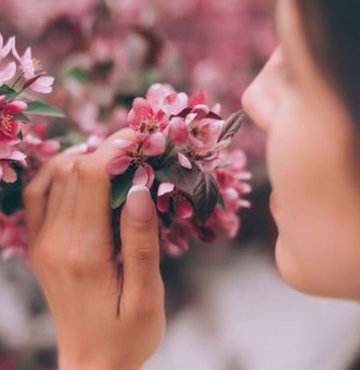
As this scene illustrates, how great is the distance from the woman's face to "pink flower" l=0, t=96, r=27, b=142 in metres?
0.27

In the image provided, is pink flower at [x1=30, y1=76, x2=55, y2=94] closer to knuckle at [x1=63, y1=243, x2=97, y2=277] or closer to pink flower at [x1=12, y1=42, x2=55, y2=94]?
pink flower at [x1=12, y1=42, x2=55, y2=94]

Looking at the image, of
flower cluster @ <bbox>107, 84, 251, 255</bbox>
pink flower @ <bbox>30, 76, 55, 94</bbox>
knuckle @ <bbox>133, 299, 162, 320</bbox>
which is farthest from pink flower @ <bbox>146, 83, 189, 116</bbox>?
knuckle @ <bbox>133, 299, 162, 320</bbox>

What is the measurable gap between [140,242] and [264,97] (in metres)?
0.23

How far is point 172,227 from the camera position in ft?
3.69

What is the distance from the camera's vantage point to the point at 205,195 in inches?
38.9

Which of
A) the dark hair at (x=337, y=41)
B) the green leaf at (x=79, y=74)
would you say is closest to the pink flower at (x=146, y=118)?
the dark hair at (x=337, y=41)

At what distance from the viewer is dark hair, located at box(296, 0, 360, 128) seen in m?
0.76

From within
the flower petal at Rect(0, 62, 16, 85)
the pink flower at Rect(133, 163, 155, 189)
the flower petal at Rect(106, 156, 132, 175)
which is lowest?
the pink flower at Rect(133, 163, 155, 189)

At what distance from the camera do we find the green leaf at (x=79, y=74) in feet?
5.12

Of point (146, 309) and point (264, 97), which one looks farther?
point (146, 309)


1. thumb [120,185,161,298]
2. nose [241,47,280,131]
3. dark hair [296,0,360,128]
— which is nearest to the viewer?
dark hair [296,0,360,128]

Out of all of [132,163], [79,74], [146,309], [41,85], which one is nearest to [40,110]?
[41,85]

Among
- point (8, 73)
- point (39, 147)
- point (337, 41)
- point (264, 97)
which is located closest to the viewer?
point (337, 41)

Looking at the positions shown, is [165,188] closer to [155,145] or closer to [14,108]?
[155,145]
